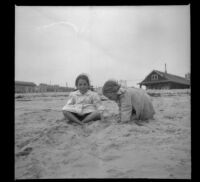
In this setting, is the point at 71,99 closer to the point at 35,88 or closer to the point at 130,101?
the point at 35,88

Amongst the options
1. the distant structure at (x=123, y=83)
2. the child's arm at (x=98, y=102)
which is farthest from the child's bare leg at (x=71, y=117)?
the distant structure at (x=123, y=83)

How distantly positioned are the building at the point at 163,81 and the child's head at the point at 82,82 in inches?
32.2

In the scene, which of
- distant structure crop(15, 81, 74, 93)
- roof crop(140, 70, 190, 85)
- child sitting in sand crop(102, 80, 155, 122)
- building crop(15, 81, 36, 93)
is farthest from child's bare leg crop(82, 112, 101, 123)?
roof crop(140, 70, 190, 85)

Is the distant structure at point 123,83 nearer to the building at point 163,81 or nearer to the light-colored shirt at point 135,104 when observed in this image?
the light-colored shirt at point 135,104

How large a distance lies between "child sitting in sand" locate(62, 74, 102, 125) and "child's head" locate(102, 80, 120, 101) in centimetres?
15

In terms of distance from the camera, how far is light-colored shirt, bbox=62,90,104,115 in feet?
9.51

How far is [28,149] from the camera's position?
97.3 inches

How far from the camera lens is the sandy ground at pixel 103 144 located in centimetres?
226

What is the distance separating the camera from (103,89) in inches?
112

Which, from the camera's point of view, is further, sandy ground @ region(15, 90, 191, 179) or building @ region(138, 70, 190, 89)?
building @ region(138, 70, 190, 89)

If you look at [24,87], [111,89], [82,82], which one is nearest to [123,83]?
[111,89]

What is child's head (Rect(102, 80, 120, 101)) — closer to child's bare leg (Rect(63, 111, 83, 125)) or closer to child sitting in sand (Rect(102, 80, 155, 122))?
child sitting in sand (Rect(102, 80, 155, 122))

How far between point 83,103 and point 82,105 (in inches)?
1.3
